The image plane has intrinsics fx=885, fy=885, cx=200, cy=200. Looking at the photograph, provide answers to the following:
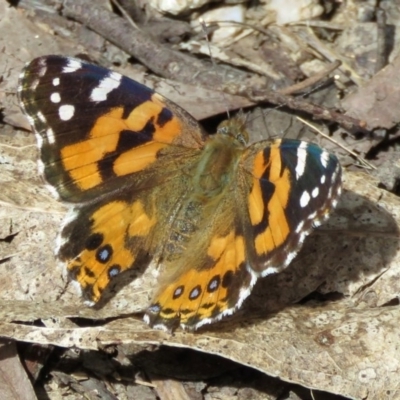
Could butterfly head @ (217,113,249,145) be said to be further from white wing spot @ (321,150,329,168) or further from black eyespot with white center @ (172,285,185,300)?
black eyespot with white center @ (172,285,185,300)

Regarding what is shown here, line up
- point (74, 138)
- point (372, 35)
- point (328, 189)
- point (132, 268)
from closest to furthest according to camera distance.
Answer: point (328, 189) < point (74, 138) < point (132, 268) < point (372, 35)

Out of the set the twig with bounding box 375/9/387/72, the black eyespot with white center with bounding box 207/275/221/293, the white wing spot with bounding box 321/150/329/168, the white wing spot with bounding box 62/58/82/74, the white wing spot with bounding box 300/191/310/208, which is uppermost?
the white wing spot with bounding box 62/58/82/74

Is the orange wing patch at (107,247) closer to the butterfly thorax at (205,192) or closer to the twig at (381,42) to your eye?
the butterfly thorax at (205,192)

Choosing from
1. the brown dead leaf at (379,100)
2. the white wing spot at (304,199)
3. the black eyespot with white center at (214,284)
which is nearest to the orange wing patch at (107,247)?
the black eyespot with white center at (214,284)

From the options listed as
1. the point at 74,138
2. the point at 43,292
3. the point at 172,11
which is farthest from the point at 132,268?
the point at 172,11

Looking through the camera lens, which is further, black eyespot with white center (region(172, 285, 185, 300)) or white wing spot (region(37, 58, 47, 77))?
white wing spot (region(37, 58, 47, 77))

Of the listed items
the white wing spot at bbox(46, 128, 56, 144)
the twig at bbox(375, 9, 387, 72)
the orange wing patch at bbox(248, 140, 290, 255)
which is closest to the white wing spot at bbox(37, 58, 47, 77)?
the white wing spot at bbox(46, 128, 56, 144)

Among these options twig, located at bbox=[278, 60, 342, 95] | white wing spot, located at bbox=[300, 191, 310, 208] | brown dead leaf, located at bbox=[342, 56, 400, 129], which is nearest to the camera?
white wing spot, located at bbox=[300, 191, 310, 208]

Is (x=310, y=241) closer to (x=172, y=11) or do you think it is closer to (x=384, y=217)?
(x=384, y=217)
